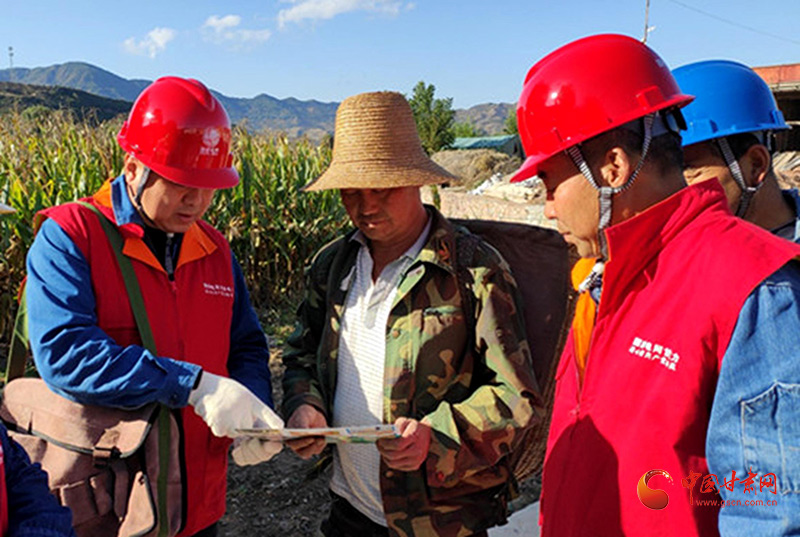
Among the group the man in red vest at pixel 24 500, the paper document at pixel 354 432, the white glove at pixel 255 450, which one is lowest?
the white glove at pixel 255 450

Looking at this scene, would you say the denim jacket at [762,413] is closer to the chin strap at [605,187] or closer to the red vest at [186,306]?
the chin strap at [605,187]

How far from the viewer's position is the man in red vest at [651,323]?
95 cm

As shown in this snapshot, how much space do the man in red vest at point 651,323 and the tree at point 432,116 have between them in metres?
32.4

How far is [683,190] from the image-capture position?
1.22 m

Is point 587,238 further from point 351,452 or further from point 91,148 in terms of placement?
point 91,148

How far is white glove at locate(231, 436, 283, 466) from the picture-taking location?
175cm

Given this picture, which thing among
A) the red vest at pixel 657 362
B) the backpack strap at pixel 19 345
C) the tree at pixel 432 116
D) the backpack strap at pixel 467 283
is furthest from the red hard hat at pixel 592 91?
the tree at pixel 432 116

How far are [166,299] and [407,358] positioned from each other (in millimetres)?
755

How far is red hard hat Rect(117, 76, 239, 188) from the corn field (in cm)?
380

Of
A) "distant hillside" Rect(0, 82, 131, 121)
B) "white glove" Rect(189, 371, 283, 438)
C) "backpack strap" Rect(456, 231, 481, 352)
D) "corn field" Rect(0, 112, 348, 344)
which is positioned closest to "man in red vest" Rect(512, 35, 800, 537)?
"backpack strap" Rect(456, 231, 481, 352)

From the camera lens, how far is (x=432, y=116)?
119ft

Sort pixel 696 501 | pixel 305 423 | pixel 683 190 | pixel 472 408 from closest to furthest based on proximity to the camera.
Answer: pixel 696 501 < pixel 683 190 < pixel 472 408 < pixel 305 423

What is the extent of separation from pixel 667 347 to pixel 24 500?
1.41 meters

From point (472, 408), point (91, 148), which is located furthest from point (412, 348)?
point (91, 148)
